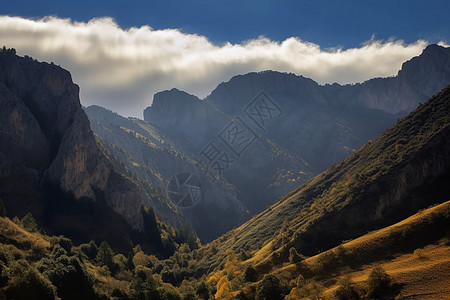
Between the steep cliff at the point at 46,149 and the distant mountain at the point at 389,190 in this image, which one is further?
the steep cliff at the point at 46,149

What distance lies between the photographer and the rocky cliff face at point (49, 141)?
497 ft

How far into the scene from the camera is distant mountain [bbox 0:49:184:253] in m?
143

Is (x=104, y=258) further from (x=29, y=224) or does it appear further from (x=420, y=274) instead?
(x=420, y=274)

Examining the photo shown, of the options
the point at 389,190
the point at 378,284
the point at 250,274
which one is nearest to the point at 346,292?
the point at 378,284

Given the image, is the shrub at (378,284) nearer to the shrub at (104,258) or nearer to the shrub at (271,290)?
the shrub at (271,290)

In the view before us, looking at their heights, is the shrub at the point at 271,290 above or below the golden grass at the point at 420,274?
below

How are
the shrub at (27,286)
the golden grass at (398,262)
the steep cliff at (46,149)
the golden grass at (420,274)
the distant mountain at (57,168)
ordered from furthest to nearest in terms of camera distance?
the steep cliff at (46,149), the distant mountain at (57,168), the golden grass at (398,262), the golden grass at (420,274), the shrub at (27,286)

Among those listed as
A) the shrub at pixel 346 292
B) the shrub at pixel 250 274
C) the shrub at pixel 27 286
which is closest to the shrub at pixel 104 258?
the shrub at pixel 250 274

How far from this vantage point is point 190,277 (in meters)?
127

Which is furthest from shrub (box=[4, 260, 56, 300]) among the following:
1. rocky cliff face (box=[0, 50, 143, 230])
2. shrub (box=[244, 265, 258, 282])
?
rocky cliff face (box=[0, 50, 143, 230])

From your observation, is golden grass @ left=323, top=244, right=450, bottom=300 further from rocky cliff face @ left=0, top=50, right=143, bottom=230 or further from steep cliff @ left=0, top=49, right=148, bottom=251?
rocky cliff face @ left=0, top=50, right=143, bottom=230

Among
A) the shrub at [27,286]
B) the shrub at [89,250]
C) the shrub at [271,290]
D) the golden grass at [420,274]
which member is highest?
the shrub at [89,250]

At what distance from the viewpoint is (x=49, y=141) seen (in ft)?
564

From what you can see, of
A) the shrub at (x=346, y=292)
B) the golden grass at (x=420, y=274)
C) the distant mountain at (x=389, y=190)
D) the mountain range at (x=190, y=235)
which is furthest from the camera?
the distant mountain at (x=389, y=190)
